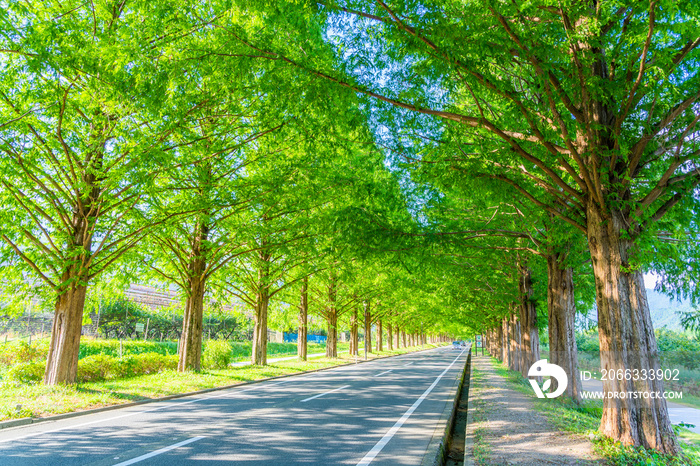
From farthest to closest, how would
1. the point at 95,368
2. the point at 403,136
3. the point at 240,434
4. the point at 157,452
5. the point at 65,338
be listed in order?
the point at 95,368, the point at 65,338, the point at 403,136, the point at 240,434, the point at 157,452

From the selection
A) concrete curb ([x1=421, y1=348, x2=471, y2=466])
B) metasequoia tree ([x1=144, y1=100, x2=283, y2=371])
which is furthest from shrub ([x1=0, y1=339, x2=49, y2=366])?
concrete curb ([x1=421, y1=348, x2=471, y2=466])

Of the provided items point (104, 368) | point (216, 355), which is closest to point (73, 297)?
point (104, 368)

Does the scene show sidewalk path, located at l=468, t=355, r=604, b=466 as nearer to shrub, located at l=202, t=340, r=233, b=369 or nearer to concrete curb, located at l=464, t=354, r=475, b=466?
concrete curb, located at l=464, t=354, r=475, b=466

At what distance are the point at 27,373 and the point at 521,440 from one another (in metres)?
13.9

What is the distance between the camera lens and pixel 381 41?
20.4ft

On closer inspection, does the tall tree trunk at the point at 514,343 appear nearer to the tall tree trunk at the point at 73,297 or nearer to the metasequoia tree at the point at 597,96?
the metasequoia tree at the point at 597,96

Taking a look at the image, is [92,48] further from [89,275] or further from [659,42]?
[659,42]

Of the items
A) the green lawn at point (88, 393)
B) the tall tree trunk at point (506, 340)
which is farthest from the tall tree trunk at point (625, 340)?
→ the tall tree trunk at point (506, 340)

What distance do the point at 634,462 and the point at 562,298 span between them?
22.0 feet

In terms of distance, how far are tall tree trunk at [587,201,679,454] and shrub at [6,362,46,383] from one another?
14954mm

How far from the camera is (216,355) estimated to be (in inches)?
825

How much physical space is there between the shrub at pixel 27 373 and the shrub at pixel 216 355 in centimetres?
815

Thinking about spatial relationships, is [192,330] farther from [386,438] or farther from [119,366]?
[386,438]

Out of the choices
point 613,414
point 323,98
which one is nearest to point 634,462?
point 613,414
